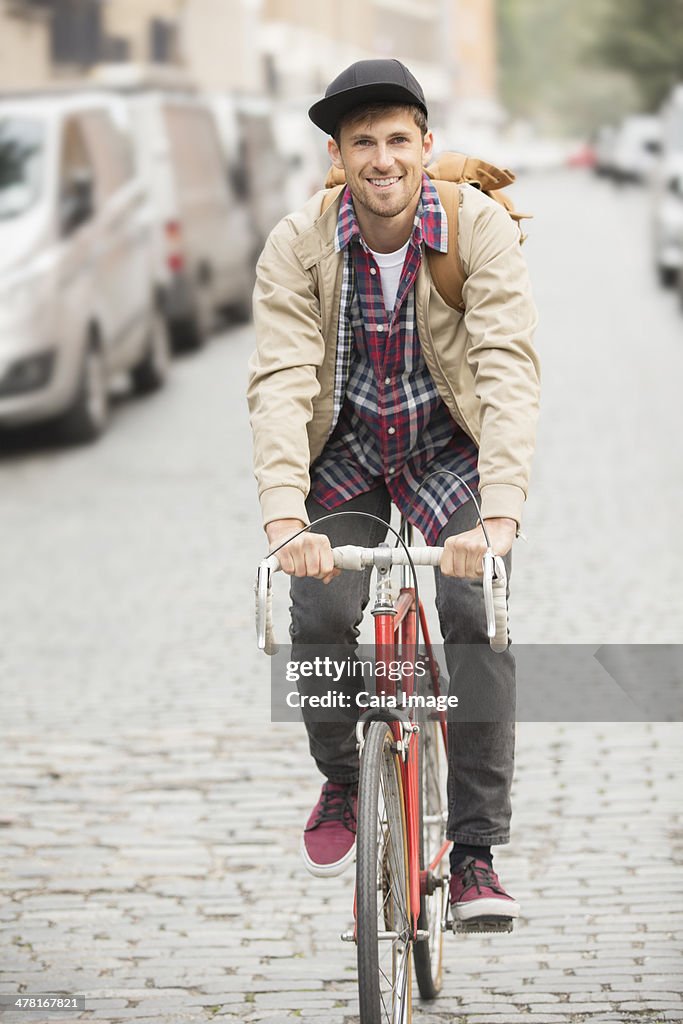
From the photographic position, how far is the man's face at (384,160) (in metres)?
3.73

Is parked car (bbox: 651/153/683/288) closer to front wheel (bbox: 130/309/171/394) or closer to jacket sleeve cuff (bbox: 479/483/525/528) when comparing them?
front wheel (bbox: 130/309/171/394)

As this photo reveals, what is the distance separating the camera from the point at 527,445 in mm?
3713

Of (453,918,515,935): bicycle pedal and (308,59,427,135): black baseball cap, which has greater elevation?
(308,59,427,135): black baseball cap

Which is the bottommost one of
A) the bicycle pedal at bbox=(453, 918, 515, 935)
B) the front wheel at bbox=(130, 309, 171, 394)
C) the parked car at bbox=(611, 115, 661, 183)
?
the bicycle pedal at bbox=(453, 918, 515, 935)

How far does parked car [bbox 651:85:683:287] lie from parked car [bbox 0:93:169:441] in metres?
7.13

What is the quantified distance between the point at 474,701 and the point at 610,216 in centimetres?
3644

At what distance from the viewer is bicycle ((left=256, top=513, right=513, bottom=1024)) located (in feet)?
11.0

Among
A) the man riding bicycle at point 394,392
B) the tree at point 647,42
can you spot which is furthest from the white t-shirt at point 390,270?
the tree at point 647,42

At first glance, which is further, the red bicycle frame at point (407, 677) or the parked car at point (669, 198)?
the parked car at point (669, 198)

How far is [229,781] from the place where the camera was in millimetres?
5855

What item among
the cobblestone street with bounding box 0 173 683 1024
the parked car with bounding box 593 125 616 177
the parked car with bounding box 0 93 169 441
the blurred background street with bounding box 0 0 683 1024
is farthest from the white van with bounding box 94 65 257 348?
the parked car with bounding box 593 125 616 177

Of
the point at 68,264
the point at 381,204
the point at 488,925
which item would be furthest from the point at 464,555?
the point at 68,264

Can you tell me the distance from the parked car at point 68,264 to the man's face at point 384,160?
826 cm

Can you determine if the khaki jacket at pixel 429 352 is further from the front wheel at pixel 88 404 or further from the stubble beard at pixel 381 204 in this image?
the front wheel at pixel 88 404
